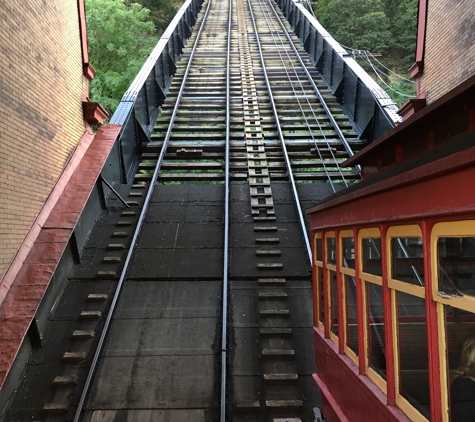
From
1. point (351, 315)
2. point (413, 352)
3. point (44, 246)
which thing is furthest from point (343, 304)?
point (44, 246)

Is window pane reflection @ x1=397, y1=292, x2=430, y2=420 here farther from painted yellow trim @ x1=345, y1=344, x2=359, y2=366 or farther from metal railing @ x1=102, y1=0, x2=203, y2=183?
metal railing @ x1=102, y1=0, x2=203, y2=183

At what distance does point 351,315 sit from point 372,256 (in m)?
0.72

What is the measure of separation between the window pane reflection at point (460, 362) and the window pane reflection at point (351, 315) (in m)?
1.17

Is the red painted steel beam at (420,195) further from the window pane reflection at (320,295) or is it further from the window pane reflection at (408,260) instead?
the window pane reflection at (320,295)

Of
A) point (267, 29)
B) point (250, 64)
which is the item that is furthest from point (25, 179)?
point (267, 29)

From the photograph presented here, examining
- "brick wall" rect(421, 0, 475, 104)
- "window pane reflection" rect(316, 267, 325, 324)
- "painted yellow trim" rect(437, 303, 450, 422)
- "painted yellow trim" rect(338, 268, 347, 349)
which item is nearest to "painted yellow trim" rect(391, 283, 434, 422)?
"painted yellow trim" rect(437, 303, 450, 422)

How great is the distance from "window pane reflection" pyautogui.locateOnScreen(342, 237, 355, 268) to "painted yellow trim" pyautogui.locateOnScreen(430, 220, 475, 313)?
1.02 meters

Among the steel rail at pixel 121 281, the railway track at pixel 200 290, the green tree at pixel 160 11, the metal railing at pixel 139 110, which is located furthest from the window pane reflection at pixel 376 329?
the green tree at pixel 160 11

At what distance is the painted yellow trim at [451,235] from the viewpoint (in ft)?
4.67

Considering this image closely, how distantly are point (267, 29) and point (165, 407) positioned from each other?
21.9m

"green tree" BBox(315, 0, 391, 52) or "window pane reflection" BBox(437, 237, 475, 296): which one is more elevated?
"green tree" BBox(315, 0, 391, 52)

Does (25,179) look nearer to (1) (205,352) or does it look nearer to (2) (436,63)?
(1) (205,352)

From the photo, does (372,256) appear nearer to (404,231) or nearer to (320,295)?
(404,231)

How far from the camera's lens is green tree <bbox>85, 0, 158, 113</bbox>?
15.9 metres
